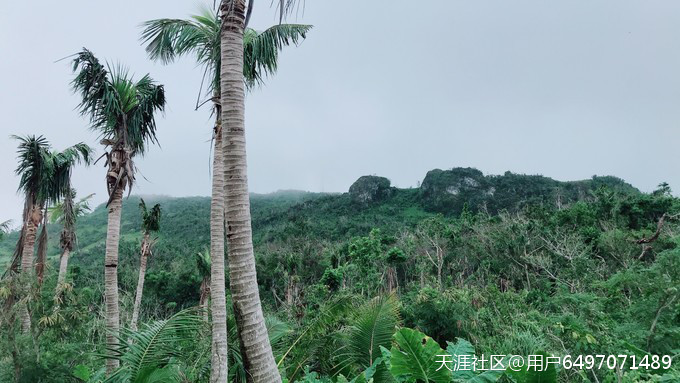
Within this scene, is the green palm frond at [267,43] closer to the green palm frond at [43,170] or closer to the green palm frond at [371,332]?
the green palm frond at [371,332]

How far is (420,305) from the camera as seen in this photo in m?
13.3

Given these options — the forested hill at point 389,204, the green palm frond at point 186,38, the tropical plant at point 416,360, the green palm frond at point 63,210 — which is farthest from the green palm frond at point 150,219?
the forested hill at point 389,204

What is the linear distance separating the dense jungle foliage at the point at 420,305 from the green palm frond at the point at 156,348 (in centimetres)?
2

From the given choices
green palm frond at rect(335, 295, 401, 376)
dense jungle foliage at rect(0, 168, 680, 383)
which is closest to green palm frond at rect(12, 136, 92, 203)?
dense jungle foliage at rect(0, 168, 680, 383)

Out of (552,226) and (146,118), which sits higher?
(146,118)

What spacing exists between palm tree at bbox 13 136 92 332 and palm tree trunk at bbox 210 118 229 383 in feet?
24.2

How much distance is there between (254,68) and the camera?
679 centimetres

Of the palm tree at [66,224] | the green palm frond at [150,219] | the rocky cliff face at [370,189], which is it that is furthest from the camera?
the rocky cliff face at [370,189]

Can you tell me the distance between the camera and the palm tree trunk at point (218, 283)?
195 inches

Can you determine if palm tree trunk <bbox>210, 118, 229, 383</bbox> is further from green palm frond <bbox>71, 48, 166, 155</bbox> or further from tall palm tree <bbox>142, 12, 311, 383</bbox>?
green palm frond <bbox>71, 48, 166, 155</bbox>

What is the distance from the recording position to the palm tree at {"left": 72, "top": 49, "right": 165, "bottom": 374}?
7895mm

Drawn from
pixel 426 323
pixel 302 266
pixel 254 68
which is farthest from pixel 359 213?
pixel 254 68

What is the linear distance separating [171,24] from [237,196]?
3.80 metres

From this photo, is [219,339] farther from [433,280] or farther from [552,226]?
[552,226]
